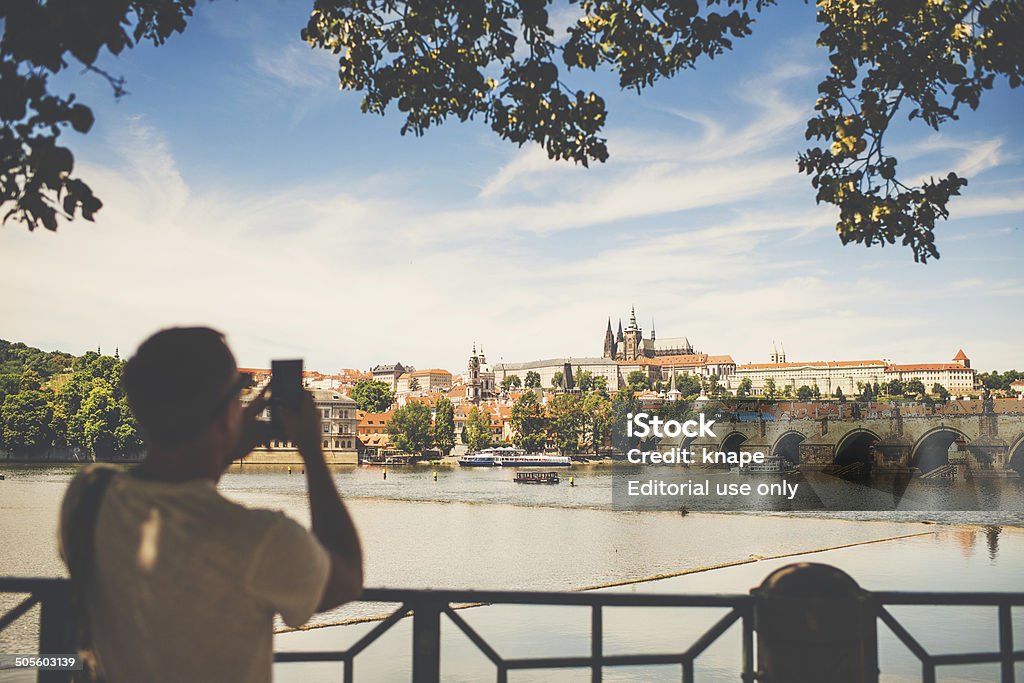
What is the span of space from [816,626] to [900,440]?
78734mm

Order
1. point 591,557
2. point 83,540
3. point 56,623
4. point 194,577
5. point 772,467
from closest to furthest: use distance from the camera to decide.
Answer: point 194,577, point 83,540, point 56,623, point 591,557, point 772,467

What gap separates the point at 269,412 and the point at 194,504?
38cm

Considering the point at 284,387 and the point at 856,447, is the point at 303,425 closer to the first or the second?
the point at 284,387

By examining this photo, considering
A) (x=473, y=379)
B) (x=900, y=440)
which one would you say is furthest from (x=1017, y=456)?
(x=473, y=379)

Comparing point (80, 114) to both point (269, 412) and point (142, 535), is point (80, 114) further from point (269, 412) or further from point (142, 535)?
point (142, 535)

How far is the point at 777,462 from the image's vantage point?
89.8 metres

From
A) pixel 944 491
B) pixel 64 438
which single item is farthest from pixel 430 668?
pixel 64 438

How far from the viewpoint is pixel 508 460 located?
10725cm

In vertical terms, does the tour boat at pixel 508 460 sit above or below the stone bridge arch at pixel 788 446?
below

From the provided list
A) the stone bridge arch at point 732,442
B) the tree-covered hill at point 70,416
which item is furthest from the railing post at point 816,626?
the tree-covered hill at point 70,416

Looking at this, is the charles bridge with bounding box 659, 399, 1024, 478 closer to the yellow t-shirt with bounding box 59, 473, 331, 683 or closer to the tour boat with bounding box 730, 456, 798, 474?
the tour boat with bounding box 730, 456, 798, 474

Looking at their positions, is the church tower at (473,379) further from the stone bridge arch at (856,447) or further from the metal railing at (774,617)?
the metal railing at (774,617)

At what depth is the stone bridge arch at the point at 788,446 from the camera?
289ft

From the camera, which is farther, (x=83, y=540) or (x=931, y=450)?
(x=931, y=450)
